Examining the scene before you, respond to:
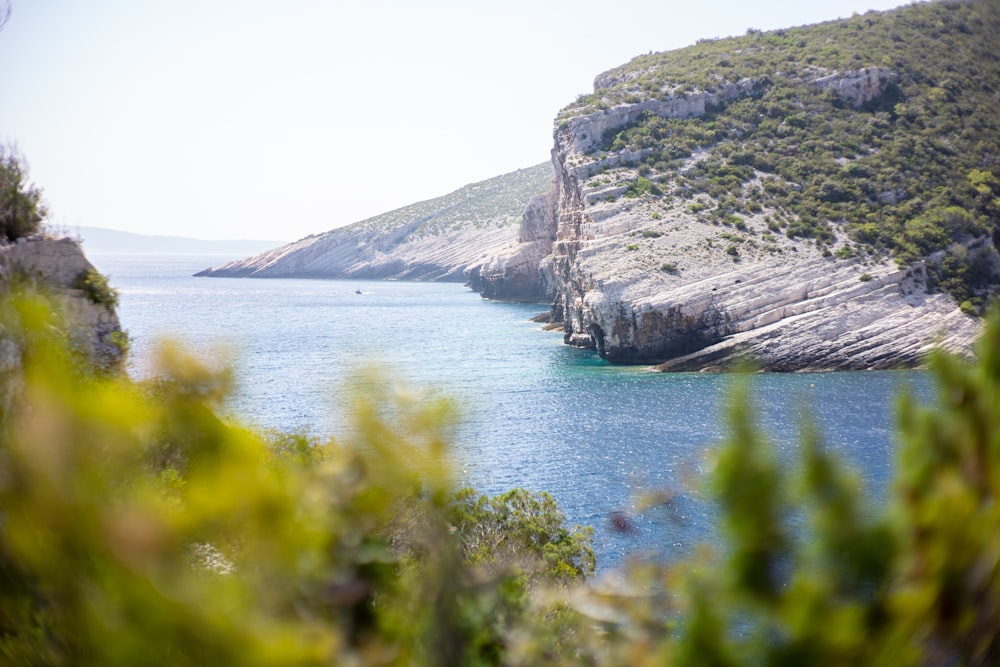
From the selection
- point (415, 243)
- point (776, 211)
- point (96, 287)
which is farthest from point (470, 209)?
point (96, 287)

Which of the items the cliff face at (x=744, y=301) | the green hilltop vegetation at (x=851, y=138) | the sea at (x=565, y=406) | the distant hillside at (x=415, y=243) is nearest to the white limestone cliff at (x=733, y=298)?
the cliff face at (x=744, y=301)

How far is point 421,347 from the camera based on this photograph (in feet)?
170

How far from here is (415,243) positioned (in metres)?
149

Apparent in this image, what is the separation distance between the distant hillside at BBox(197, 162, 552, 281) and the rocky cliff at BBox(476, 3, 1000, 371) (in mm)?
71620

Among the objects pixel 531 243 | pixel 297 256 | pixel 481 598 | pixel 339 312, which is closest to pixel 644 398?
pixel 481 598

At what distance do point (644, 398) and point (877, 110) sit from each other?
120ft

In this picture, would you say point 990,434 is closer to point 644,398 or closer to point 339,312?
point 644,398

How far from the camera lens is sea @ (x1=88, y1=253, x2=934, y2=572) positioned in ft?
7.02

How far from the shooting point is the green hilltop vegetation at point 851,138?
4584 centimetres

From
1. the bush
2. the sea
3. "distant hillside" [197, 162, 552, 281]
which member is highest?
"distant hillside" [197, 162, 552, 281]

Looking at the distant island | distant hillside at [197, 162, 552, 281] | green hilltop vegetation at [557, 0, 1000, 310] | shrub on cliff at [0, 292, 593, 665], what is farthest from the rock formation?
distant hillside at [197, 162, 552, 281]

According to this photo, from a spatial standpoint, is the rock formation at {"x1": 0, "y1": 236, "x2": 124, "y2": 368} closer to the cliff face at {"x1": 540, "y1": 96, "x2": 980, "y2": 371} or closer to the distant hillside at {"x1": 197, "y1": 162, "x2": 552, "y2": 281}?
the cliff face at {"x1": 540, "y1": 96, "x2": 980, "y2": 371}

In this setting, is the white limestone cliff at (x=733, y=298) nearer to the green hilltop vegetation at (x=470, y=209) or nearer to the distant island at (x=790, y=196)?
the distant island at (x=790, y=196)

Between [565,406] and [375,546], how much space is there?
1260 inches
